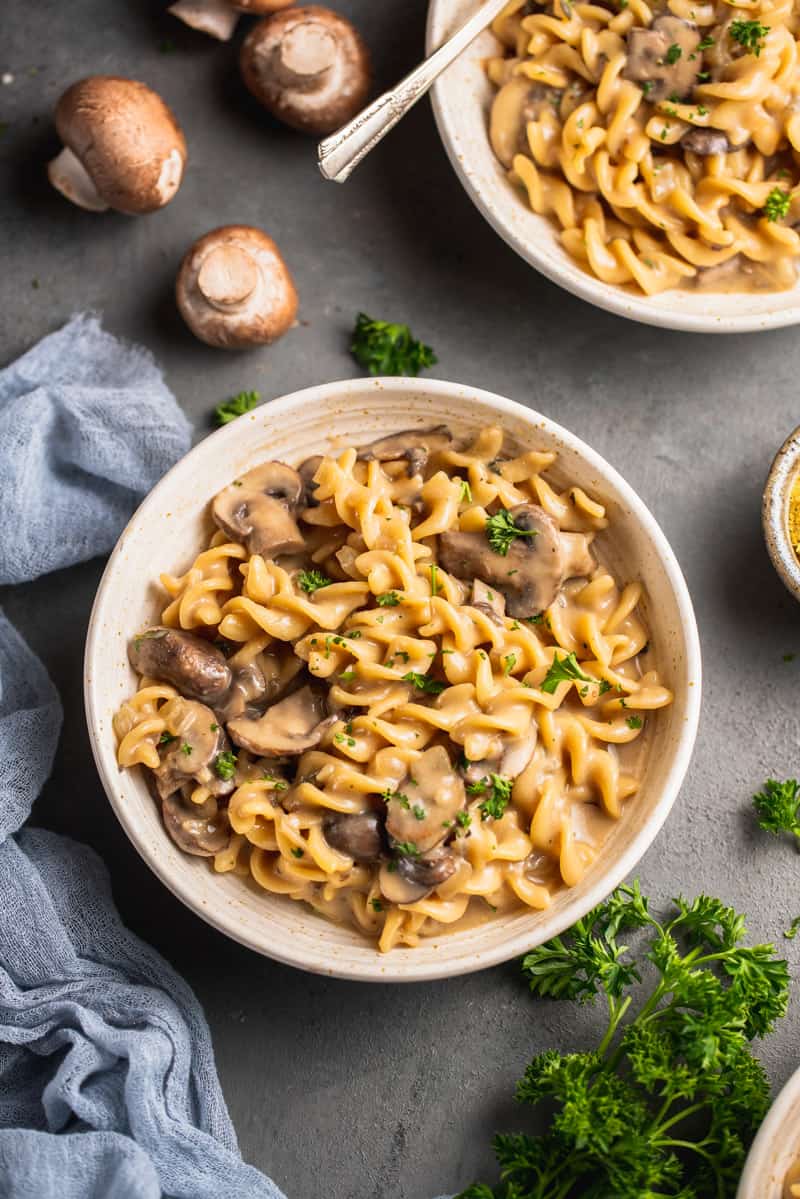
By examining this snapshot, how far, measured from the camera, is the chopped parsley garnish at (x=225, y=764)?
4023 mm

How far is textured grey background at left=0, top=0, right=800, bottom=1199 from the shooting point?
182 inches

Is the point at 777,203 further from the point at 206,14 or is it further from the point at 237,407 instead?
the point at 206,14

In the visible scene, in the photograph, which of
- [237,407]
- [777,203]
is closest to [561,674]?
[237,407]

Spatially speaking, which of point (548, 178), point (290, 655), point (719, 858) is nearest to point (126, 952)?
point (290, 655)

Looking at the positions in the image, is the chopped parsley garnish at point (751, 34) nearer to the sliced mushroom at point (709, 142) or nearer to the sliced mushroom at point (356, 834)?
the sliced mushroom at point (709, 142)

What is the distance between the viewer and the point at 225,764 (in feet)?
13.2

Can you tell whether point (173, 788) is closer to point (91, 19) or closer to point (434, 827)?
point (434, 827)

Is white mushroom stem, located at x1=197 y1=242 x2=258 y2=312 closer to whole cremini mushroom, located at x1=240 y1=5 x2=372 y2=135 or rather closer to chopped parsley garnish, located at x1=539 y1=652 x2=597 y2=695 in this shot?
whole cremini mushroom, located at x1=240 y1=5 x2=372 y2=135

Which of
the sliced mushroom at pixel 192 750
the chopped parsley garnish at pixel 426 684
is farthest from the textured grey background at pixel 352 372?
the chopped parsley garnish at pixel 426 684

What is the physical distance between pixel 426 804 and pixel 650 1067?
1224 millimetres

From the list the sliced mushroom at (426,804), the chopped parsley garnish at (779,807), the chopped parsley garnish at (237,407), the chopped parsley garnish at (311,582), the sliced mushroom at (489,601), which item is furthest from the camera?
the chopped parsley garnish at (237,407)

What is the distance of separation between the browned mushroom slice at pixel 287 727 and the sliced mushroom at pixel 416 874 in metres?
0.48

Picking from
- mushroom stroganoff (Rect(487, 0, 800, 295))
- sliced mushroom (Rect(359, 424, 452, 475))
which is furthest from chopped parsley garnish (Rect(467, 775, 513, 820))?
mushroom stroganoff (Rect(487, 0, 800, 295))

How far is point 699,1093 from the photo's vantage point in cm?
443
